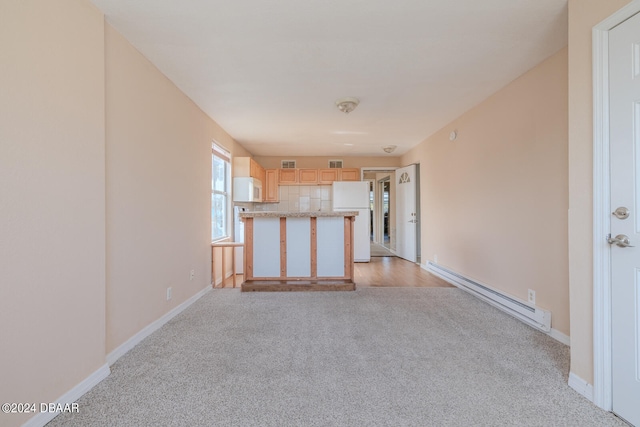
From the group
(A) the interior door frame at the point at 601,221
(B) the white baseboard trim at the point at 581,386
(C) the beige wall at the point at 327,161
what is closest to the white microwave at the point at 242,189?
(C) the beige wall at the point at 327,161

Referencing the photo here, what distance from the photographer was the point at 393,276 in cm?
465

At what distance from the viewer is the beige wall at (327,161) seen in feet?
21.9

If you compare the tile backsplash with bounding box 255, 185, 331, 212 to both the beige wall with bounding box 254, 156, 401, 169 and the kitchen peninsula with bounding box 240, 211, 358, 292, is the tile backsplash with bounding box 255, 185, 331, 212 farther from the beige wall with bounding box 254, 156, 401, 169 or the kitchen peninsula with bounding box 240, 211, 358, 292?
the kitchen peninsula with bounding box 240, 211, 358, 292

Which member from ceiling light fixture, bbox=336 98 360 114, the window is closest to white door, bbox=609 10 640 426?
ceiling light fixture, bbox=336 98 360 114

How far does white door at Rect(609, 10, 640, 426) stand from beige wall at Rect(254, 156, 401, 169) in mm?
5290

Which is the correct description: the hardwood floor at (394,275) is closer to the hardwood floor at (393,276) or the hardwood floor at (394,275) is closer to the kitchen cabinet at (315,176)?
the hardwood floor at (393,276)

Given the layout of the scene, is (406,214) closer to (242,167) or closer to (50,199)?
(242,167)

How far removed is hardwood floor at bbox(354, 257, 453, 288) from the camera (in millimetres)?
4129

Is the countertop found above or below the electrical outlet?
above

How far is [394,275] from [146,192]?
3895mm

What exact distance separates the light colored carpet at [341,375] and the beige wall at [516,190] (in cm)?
54

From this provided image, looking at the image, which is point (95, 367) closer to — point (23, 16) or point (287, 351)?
point (287, 351)

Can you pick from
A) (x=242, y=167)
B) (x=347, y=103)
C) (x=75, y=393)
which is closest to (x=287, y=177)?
(x=242, y=167)

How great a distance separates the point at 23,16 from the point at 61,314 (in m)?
1.54
